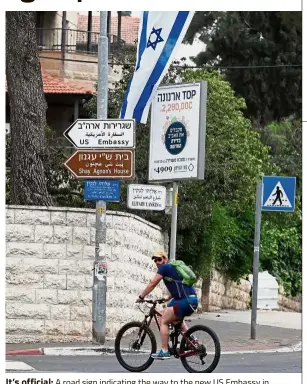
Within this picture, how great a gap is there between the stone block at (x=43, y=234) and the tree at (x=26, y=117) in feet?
5.15

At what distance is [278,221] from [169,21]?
1758cm

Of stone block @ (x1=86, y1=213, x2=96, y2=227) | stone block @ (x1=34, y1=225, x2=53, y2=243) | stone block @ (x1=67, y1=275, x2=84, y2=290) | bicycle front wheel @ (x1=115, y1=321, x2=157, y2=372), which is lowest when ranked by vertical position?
bicycle front wheel @ (x1=115, y1=321, x2=157, y2=372)

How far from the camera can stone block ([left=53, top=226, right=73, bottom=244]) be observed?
18.5m

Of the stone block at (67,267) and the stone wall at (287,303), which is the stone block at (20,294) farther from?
the stone wall at (287,303)

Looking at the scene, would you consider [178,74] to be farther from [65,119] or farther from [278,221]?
[65,119]

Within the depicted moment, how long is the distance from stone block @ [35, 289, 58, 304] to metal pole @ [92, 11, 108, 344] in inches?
27.9

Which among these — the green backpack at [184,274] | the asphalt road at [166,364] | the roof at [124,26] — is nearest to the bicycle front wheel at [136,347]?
the asphalt road at [166,364]

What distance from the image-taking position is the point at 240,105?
29906 mm

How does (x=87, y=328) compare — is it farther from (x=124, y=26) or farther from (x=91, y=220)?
(x=124, y=26)

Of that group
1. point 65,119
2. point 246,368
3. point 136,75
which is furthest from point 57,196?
point 65,119

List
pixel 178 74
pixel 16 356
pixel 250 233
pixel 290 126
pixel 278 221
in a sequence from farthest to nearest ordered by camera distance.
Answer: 1. pixel 290 126
2. pixel 278 221
3. pixel 250 233
4. pixel 178 74
5. pixel 16 356

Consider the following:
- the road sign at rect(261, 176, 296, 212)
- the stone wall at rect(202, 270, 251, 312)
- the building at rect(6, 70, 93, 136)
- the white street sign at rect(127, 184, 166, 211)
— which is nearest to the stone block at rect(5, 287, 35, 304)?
the white street sign at rect(127, 184, 166, 211)

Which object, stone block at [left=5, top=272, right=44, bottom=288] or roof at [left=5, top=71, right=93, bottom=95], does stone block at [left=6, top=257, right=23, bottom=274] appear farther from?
roof at [left=5, top=71, right=93, bottom=95]
